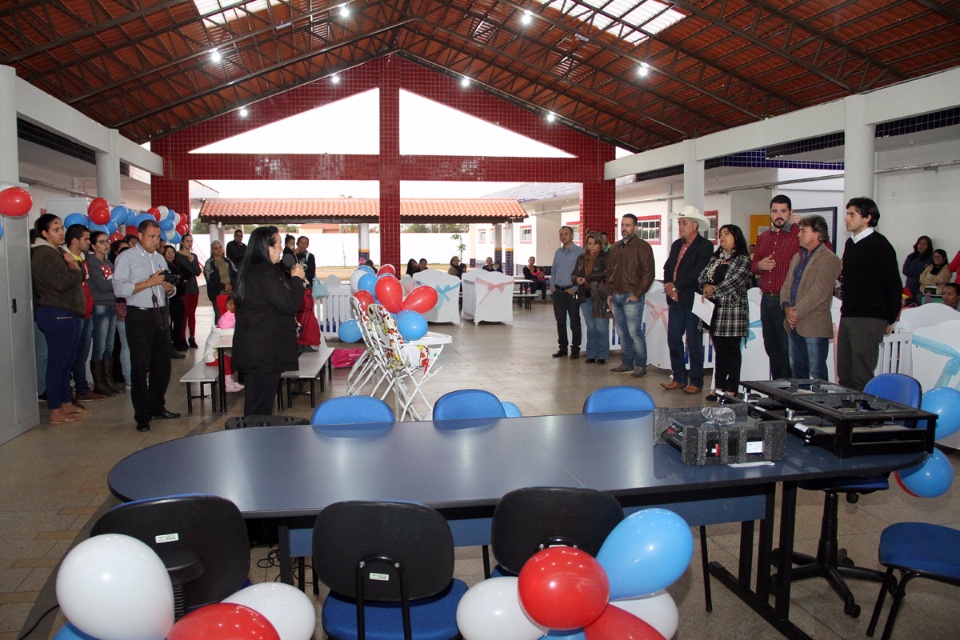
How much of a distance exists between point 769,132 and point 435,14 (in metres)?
6.81

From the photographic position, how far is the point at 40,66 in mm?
9961

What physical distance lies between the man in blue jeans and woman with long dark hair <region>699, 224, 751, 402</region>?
1.60m

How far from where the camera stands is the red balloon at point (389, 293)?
5348mm

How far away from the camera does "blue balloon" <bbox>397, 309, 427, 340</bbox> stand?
5.17 m

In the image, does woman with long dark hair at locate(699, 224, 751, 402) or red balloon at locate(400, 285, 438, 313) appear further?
woman with long dark hair at locate(699, 224, 751, 402)

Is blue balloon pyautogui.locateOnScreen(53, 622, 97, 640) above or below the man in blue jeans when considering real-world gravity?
below

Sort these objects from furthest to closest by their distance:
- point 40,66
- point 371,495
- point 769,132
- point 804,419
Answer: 1. point 769,132
2. point 40,66
3. point 804,419
4. point 371,495

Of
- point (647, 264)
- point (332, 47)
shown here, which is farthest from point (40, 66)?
point (647, 264)

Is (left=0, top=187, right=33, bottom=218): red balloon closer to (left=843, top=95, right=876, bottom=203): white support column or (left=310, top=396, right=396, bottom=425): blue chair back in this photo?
(left=310, top=396, right=396, bottom=425): blue chair back

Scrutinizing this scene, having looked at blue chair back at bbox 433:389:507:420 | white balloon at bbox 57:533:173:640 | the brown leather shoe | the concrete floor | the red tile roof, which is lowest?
the concrete floor

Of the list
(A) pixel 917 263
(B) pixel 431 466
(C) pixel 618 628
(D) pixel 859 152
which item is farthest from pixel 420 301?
(A) pixel 917 263

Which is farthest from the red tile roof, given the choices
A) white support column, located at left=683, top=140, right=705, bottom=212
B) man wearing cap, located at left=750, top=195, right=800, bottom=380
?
man wearing cap, located at left=750, top=195, right=800, bottom=380

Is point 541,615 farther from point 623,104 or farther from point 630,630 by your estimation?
point 623,104

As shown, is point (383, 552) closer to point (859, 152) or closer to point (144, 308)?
point (144, 308)
